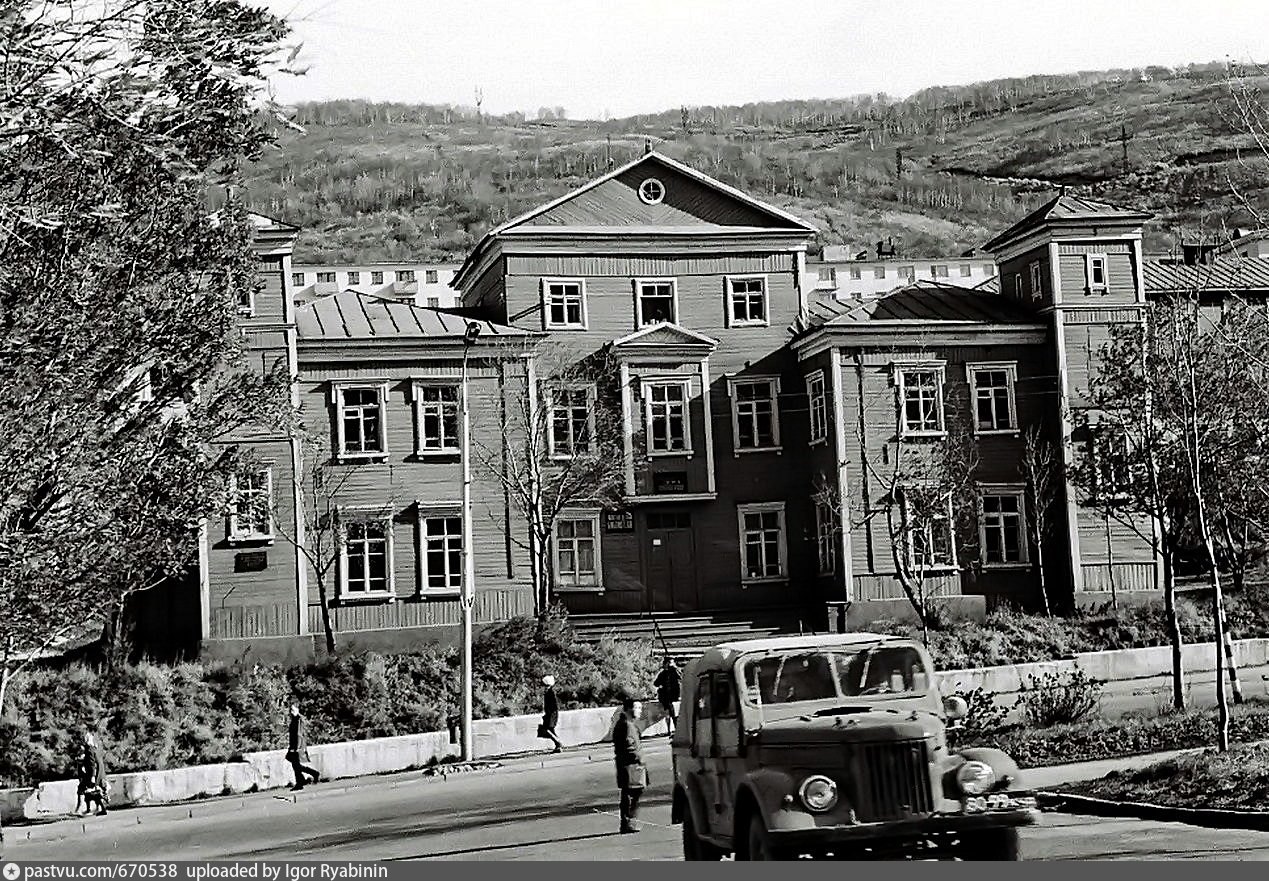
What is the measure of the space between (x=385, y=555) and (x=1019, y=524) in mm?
18429

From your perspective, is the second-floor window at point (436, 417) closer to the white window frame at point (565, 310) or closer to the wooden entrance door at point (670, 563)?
the white window frame at point (565, 310)

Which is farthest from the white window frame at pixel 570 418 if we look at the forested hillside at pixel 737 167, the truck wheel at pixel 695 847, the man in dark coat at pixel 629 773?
the truck wheel at pixel 695 847

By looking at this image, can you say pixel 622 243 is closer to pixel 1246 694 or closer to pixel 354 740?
pixel 354 740

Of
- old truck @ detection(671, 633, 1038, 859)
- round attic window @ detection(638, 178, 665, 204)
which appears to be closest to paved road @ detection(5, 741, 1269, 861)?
old truck @ detection(671, 633, 1038, 859)

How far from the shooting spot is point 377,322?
50812 millimetres

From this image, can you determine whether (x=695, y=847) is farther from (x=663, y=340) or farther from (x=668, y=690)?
(x=663, y=340)

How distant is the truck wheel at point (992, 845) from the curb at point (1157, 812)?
186 inches

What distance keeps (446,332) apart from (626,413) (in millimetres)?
5703

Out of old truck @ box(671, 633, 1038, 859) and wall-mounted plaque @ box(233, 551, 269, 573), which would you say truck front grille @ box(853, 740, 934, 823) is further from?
wall-mounted plaque @ box(233, 551, 269, 573)

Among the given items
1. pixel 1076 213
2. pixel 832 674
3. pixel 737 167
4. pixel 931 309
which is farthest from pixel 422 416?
pixel 737 167

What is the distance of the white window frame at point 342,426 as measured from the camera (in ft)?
159

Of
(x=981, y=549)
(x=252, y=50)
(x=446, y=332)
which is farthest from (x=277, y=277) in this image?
(x=252, y=50)

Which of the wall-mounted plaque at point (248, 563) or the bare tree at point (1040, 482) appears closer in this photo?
the wall-mounted plaque at point (248, 563)

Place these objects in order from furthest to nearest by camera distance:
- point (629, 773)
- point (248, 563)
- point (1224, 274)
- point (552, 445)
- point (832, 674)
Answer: point (1224, 274), point (552, 445), point (248, 563), point (629, 773), point (832, 674)
